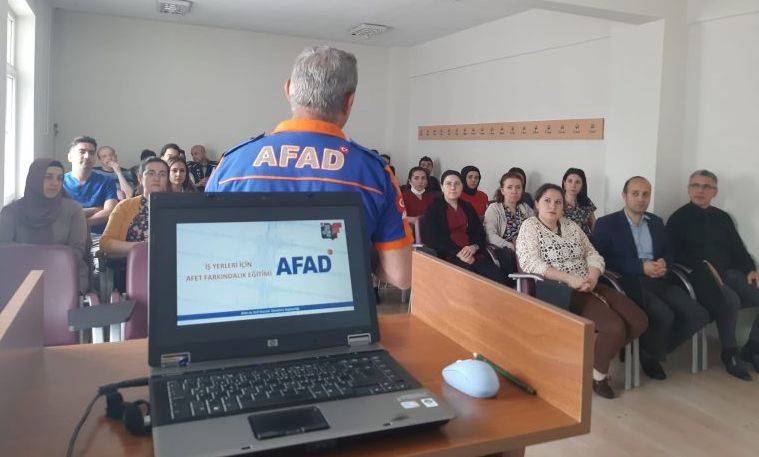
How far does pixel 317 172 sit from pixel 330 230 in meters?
0.36

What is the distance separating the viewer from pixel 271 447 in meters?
Result: 0.71

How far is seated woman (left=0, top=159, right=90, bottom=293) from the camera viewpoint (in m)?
3.26

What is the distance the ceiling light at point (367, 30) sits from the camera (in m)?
6.87

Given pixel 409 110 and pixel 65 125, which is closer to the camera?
pixel 65 125

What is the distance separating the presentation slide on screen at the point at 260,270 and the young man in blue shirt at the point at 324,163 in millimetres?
319

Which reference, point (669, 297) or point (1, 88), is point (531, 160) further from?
point (1, 88)

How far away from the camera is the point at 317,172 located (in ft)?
4.42

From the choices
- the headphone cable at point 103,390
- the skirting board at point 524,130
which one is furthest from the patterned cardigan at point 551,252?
the headphone cable at point 103,390

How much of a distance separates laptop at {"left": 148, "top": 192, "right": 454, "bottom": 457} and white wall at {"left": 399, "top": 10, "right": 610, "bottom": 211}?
441cm

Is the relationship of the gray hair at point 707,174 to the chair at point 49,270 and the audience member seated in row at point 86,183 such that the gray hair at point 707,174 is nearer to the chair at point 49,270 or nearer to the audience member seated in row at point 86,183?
the chair at point 49,270

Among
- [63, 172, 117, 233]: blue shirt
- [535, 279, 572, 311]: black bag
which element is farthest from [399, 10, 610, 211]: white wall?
[63, 172, 117, 233]: blue shirt

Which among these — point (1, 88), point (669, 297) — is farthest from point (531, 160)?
point (1, 88)

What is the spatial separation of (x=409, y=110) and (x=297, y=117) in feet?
22.5

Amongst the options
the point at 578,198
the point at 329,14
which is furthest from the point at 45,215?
the point at 329,14
